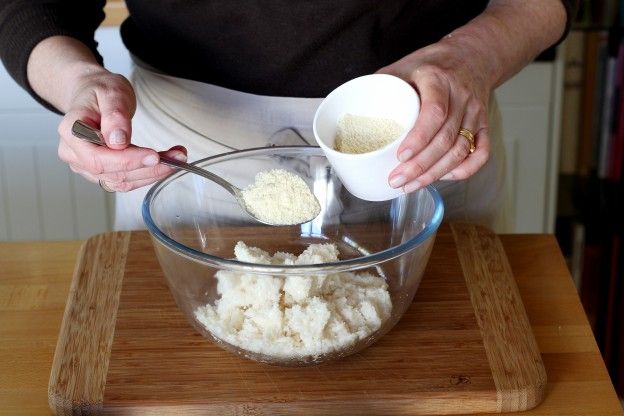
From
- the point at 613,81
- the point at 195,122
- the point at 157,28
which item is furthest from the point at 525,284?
the point at 613,81

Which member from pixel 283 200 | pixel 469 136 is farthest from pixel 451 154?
pixel 283 200

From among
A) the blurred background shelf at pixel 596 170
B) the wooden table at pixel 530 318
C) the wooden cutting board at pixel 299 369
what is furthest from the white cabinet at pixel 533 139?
the wooden cutting board at pixel 299 369

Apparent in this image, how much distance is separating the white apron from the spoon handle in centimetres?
18

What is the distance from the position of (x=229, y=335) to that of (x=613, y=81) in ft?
4.51

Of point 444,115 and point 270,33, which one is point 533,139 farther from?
point 444,115

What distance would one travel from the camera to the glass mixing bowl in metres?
0.86

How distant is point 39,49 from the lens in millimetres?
1122

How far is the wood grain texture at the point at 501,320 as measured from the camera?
846 mm

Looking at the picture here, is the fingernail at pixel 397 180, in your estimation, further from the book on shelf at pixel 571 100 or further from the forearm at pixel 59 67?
the book on shelf at pixel 571 100

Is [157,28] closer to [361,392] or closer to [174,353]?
[174,353]

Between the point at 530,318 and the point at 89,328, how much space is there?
0.46m

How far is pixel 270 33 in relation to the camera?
114 centimetres

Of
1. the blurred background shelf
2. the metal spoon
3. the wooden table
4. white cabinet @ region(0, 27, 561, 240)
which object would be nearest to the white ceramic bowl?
the metal spoon

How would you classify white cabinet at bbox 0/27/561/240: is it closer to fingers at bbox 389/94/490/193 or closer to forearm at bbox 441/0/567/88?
forearm at bbox 441/0/567/88
